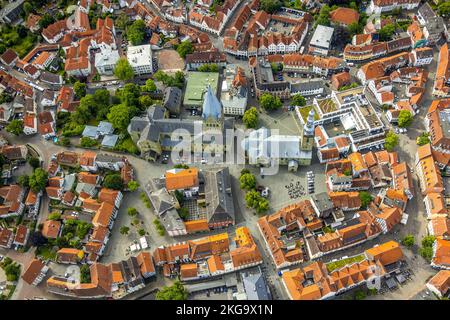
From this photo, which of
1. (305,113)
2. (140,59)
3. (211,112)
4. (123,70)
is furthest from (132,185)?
(305,113)

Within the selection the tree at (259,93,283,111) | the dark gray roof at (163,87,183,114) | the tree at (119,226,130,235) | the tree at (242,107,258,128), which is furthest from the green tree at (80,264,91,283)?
the tree at (259,93,283,111)

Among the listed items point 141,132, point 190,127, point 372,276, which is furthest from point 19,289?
point 372,276

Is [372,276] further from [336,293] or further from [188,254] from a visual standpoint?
[188,254]

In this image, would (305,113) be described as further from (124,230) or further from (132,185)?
(124,230)

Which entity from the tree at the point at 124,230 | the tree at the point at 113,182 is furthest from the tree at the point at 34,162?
the tree at the point at 124,230

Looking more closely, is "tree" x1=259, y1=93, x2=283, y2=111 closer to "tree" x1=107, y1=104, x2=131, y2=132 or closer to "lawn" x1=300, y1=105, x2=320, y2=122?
"lawn" x1=300, y1=105, x2=320, y2=122

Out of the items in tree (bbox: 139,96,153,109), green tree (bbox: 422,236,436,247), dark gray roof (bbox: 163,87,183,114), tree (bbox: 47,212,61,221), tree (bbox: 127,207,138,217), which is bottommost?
tree (bbox: 47,212,61,221)

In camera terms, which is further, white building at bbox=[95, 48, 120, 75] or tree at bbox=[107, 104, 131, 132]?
white building at bbox=[95, 48, 120, 75]

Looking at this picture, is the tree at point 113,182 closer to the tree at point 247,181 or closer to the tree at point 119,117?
the tree at point 119,117
